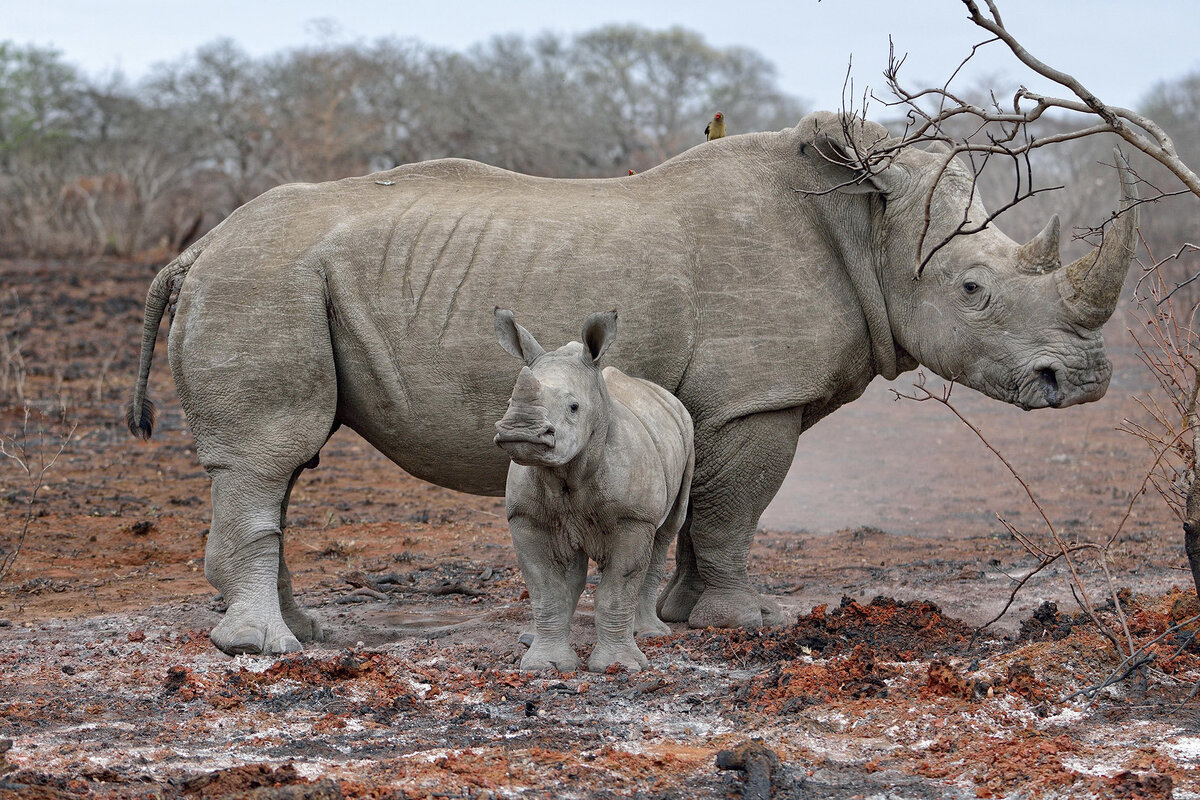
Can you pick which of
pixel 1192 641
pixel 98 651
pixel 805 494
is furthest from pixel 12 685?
pixel 805 494

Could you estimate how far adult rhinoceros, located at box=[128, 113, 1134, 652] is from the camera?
19.7 feet

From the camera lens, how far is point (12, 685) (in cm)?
535

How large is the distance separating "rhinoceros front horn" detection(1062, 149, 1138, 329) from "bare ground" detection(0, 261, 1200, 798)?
3.96ft

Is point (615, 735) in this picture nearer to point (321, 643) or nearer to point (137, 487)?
point (321, 643)

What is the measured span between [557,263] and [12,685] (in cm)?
287

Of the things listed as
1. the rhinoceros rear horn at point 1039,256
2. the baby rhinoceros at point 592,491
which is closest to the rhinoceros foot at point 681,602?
the baby rhinoceros at point 592,491

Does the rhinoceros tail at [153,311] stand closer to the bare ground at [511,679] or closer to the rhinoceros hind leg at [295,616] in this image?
the rhinoceros hind leg at [295,616]

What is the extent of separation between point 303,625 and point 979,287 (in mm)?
3525

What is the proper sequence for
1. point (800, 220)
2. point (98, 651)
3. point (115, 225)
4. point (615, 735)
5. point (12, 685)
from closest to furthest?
point (615, 735)
point (12, 685)
point (98, 651)
point (800, 220)
point (115, 225)

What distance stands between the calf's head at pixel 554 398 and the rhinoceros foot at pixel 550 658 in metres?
0.96

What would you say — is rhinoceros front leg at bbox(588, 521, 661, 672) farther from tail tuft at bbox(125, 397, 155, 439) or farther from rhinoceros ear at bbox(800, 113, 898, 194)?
tail tuft at bbox(125, 397, 155, 439)

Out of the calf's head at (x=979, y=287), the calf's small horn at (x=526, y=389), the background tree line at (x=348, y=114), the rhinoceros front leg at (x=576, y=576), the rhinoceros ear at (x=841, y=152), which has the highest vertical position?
the background tree line at (x=348, y=114)

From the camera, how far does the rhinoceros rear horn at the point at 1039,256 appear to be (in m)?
6.07

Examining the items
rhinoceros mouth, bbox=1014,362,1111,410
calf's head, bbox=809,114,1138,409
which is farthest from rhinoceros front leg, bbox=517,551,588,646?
rhinoceros mouth, bbox=1014,362,1111,410
